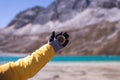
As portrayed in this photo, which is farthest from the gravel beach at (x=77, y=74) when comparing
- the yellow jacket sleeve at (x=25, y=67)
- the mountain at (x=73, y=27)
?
the mountain at (x=73, y=27)

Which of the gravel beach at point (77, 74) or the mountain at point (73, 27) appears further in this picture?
the mountain at point (73, 27)

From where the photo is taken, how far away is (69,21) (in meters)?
129

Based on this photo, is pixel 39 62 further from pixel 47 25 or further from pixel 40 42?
pixel 47 25

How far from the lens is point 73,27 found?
119m

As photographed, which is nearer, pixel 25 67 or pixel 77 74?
pixel 25 67

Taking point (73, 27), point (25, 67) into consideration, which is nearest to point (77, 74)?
point (25, 67)

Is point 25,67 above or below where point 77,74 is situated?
below

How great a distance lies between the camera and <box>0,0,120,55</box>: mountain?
97875 mm

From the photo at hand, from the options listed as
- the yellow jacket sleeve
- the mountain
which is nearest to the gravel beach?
the yellow jacket sleeve

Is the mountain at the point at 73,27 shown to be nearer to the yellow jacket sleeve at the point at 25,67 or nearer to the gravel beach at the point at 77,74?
the gravel beach at the point at 77,74

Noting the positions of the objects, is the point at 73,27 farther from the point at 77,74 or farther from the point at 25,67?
the point at 25,67

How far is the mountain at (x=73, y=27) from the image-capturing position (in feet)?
321

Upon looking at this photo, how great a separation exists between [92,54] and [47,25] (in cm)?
4643

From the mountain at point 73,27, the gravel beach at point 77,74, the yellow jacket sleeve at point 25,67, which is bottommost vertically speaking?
the yellow jacket sleeve at point 25,67
